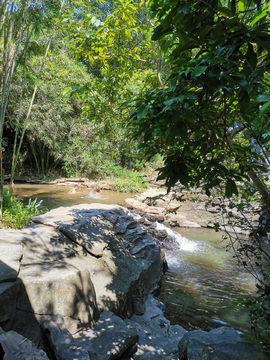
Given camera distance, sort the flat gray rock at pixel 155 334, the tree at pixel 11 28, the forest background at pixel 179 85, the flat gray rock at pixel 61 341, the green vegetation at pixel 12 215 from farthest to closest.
Result: the green vegetation at pixel 12 215, the tree at pixel 11 28, the flat gray rock at pixel 155 334, the flat gray rock at pixel 61 341, the forest background at pixel 179 85

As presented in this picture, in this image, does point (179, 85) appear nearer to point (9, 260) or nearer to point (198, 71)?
point (198, 71)

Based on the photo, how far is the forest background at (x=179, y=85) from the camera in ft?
3.38

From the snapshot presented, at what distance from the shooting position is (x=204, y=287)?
16.4ft

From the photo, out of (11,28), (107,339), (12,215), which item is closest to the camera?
(107,339)

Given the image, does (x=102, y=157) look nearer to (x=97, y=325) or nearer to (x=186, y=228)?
(x=186, y=228)

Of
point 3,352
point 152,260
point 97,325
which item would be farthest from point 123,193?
point 3,352

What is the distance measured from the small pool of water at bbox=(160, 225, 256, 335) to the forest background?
0.74 m

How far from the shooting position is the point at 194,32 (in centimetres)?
115

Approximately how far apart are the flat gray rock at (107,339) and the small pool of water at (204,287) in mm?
1579

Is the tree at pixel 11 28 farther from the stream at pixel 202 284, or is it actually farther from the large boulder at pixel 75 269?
the stream at pixel 202 284

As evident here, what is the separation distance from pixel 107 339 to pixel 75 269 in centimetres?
81

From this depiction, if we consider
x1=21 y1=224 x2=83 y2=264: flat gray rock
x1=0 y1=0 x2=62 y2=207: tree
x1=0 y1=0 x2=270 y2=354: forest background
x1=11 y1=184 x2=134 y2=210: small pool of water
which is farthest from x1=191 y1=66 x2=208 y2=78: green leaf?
x1=11 y1=184 x2=134 y2=210: small pool of water

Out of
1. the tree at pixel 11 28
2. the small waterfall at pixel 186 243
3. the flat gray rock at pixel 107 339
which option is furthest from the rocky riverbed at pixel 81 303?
the small waterfall at pixel 186 243

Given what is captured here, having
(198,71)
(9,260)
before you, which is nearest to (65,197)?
(9,260)
